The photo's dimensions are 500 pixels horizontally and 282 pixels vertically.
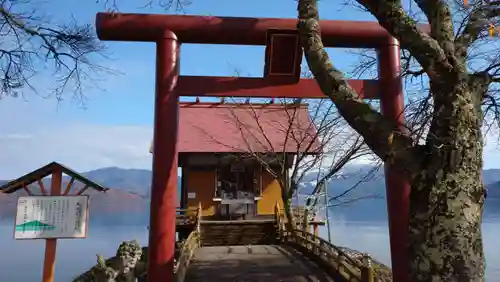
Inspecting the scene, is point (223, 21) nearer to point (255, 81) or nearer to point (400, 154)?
point (255, 81)

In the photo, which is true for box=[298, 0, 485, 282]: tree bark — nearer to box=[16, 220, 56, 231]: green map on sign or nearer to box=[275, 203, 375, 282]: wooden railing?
box=[275, 203, 375, 282]: wooden railing

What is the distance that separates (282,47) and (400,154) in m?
2.97

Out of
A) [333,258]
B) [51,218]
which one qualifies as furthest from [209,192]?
[51,218]

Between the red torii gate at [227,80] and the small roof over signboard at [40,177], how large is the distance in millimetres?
1948

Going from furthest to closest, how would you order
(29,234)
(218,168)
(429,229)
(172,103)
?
(218,168) < (29,234) < (172,103) < (429,229)

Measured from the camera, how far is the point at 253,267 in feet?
25.2

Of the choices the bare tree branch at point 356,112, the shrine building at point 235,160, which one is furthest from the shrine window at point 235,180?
the bare tree branch at point 356,112

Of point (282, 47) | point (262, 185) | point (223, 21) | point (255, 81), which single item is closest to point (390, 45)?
point (282, 47)

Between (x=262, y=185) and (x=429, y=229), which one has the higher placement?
(x=262, y=185)

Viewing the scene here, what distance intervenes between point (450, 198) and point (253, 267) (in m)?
5.17

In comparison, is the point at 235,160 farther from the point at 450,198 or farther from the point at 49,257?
the point at 450,198

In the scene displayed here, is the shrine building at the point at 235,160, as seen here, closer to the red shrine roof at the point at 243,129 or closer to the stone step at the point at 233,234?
the red shrine roof at the point at 243,129

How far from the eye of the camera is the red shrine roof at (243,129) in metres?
13.9

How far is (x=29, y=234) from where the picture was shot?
5.85 m
